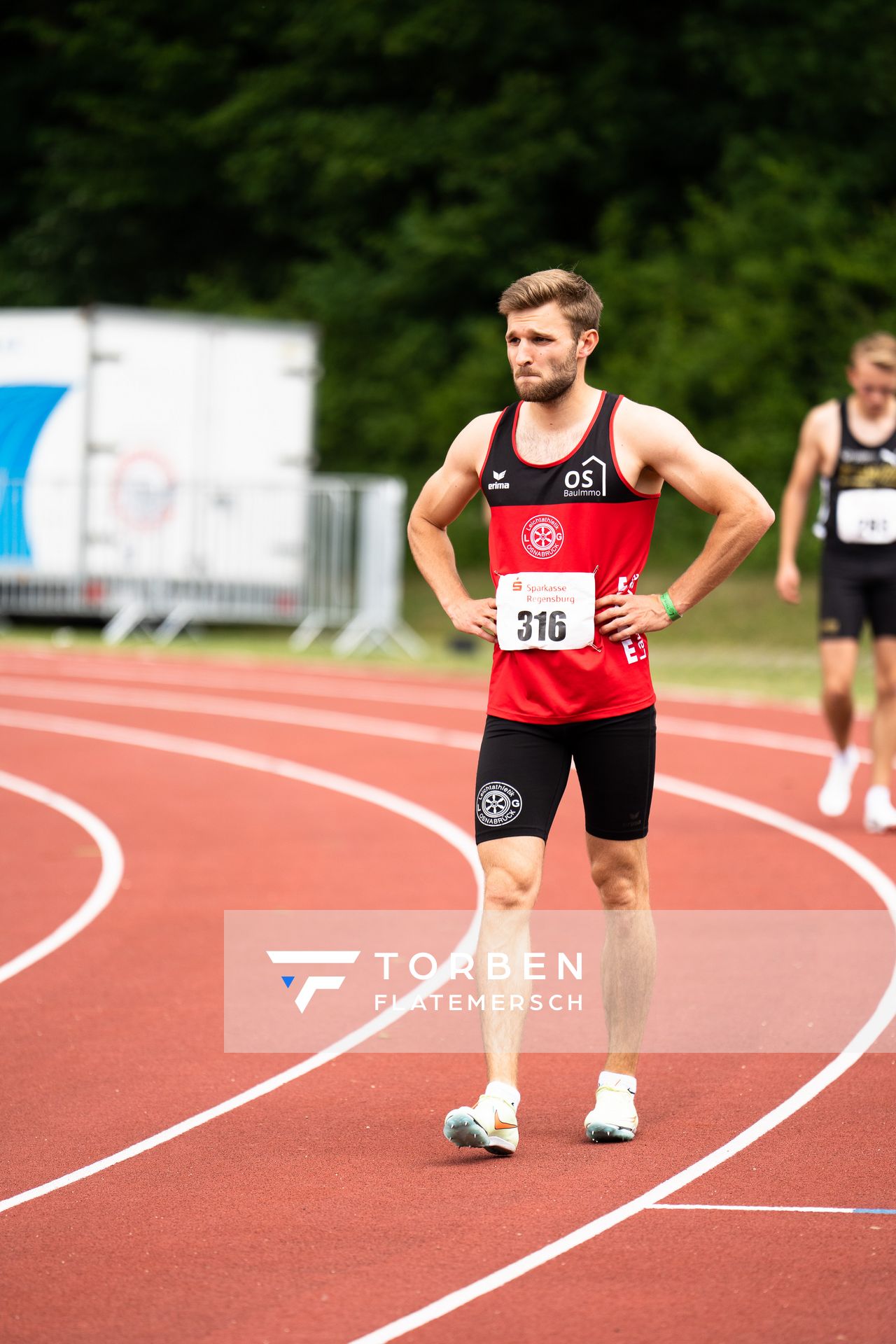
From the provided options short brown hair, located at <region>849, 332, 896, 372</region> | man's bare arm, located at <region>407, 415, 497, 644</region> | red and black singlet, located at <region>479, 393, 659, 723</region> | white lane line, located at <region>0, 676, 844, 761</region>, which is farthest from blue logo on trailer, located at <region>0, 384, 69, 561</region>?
red and black singlet, located at <region>479, 393, 659, 723</region>

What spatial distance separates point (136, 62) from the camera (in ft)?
111

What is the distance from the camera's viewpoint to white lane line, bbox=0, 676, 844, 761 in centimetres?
1275

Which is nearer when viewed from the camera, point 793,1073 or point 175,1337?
point 175,1337

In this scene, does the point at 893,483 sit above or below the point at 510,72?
below

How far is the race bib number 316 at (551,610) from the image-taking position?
4.58m

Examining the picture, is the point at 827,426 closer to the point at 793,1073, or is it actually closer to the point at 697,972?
the point at 697,972

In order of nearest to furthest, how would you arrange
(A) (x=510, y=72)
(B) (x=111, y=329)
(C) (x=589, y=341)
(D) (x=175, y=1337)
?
(D) (x=175, y=1337) < (C) (x=589, y=341) < (B) (x=111, y=329) < (A) (x=510, y=72)

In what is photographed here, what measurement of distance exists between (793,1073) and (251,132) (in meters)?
29.5

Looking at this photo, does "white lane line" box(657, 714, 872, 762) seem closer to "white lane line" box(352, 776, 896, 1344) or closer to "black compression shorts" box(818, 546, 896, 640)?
"black compression shorts" box(818, 546, 896, 640)

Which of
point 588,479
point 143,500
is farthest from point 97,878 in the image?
point 143,500

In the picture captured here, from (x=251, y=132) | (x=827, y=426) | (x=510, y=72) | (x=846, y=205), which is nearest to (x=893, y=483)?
(x=827, y=426)

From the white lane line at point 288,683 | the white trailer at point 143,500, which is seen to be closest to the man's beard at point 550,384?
the white lane line at point 288,683

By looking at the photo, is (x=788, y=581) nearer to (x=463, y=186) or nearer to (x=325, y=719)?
(x=325, y=719)

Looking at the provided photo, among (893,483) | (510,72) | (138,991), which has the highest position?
(510,72)
